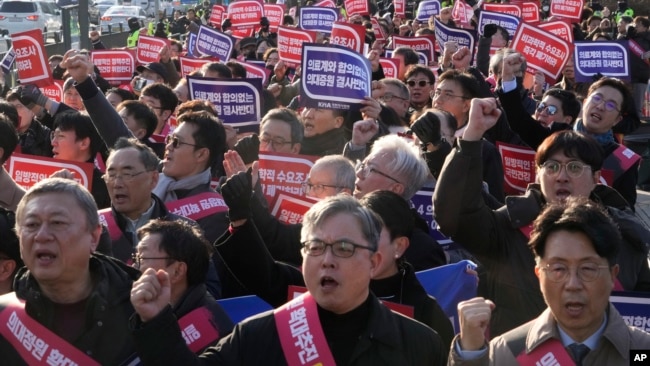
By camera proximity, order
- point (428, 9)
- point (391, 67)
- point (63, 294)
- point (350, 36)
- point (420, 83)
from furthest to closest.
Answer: point (428, 9) < point (391, 67) < point (350, 36) < point (420, 83) < point (63, 294)

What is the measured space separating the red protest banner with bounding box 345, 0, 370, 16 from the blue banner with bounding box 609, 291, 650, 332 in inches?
603

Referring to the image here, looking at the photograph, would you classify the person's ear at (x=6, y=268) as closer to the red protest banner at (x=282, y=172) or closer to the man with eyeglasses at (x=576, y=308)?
the man with eyeglasses at (x=576, y=308)

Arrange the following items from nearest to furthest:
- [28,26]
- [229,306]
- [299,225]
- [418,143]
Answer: [229,306]
[299,225]
[418,143]
[28,26]

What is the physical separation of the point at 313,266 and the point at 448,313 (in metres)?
1.70

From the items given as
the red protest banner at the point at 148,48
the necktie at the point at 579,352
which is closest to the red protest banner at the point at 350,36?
the red protest banner at the point at 148,48

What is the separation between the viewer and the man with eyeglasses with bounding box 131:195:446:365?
→ 4.29m

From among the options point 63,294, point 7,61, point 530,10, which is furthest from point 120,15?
point 63,294

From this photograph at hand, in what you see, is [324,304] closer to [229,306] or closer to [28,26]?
[229,306]

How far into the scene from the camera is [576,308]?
14.3 ft

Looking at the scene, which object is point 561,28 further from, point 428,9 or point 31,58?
point 428,9

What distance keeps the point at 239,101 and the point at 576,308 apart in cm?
563

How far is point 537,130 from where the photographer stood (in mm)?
8539

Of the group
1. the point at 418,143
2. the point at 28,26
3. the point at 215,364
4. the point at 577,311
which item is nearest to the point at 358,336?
the point at 215,364

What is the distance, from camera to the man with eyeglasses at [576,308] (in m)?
4.36
